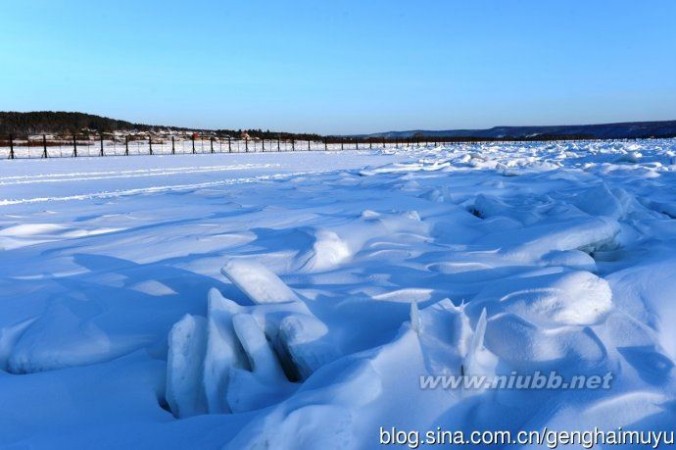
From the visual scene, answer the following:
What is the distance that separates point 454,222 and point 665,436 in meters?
2.95

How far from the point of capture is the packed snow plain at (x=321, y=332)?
1495mm

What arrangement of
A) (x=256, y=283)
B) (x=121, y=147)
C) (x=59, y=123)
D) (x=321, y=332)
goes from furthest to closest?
(x=59, y=123) < (x=121, y=147) < (x=256, y=283) < (x=321, y=332)

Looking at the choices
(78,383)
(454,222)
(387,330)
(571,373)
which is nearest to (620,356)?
(571,373)

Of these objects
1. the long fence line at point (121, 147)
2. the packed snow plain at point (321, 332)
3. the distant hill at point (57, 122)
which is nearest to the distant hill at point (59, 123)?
the distant hill at point (57, 122)

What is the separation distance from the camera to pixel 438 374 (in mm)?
1641

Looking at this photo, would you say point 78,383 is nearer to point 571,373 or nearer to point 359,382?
point 359,382

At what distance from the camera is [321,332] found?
1.88 meters

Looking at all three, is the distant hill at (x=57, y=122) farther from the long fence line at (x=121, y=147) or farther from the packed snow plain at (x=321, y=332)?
the packed snow plain at (x=321, y=332)

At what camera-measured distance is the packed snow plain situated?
4.91 ft

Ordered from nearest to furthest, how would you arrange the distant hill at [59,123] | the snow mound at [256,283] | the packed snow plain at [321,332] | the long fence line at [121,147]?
the packed snow plain at [321,332], the snow mound at [256,283], the long fence line at [121,147], the distant hill at [59,123]

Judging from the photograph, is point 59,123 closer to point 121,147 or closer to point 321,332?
point 121,147

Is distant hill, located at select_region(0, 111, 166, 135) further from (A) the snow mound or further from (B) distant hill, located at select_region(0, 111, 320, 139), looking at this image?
(A) the snow mound

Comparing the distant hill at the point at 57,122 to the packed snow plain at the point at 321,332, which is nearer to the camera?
the packed snow plain at the point at 321,332

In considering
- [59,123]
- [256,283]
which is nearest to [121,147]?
[256,283]
